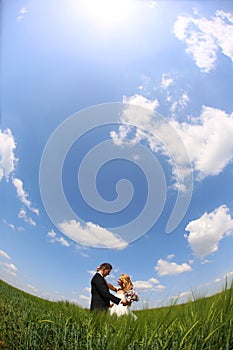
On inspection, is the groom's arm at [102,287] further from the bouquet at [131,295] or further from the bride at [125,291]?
the bouquet at [131,295]

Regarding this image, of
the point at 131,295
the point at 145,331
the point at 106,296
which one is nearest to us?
the point at 145,331

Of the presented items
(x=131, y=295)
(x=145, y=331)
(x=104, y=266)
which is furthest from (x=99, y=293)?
(x=145, y=331)

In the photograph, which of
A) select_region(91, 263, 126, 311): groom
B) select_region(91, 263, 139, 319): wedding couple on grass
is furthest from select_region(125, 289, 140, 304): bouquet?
select_region(91, 263, 126, 311): groom

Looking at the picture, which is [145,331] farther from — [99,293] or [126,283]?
[126,283]

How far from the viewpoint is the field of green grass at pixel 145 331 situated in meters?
1.18

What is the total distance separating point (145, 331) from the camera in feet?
4.07

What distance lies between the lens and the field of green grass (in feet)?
3.87

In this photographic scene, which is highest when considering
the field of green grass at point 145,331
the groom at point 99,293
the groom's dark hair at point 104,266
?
the groom's dark hair at point 104,266

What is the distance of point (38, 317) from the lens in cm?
167

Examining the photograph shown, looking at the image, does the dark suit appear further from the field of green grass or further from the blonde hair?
the field of green grass

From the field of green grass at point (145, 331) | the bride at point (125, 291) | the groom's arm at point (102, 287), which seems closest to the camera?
the field of green grass at point (145, 331)

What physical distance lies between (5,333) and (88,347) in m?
0.53

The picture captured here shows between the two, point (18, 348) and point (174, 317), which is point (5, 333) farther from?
point (174, 317)

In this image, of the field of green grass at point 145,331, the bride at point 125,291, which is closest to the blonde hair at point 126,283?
the bride at point 125,291
